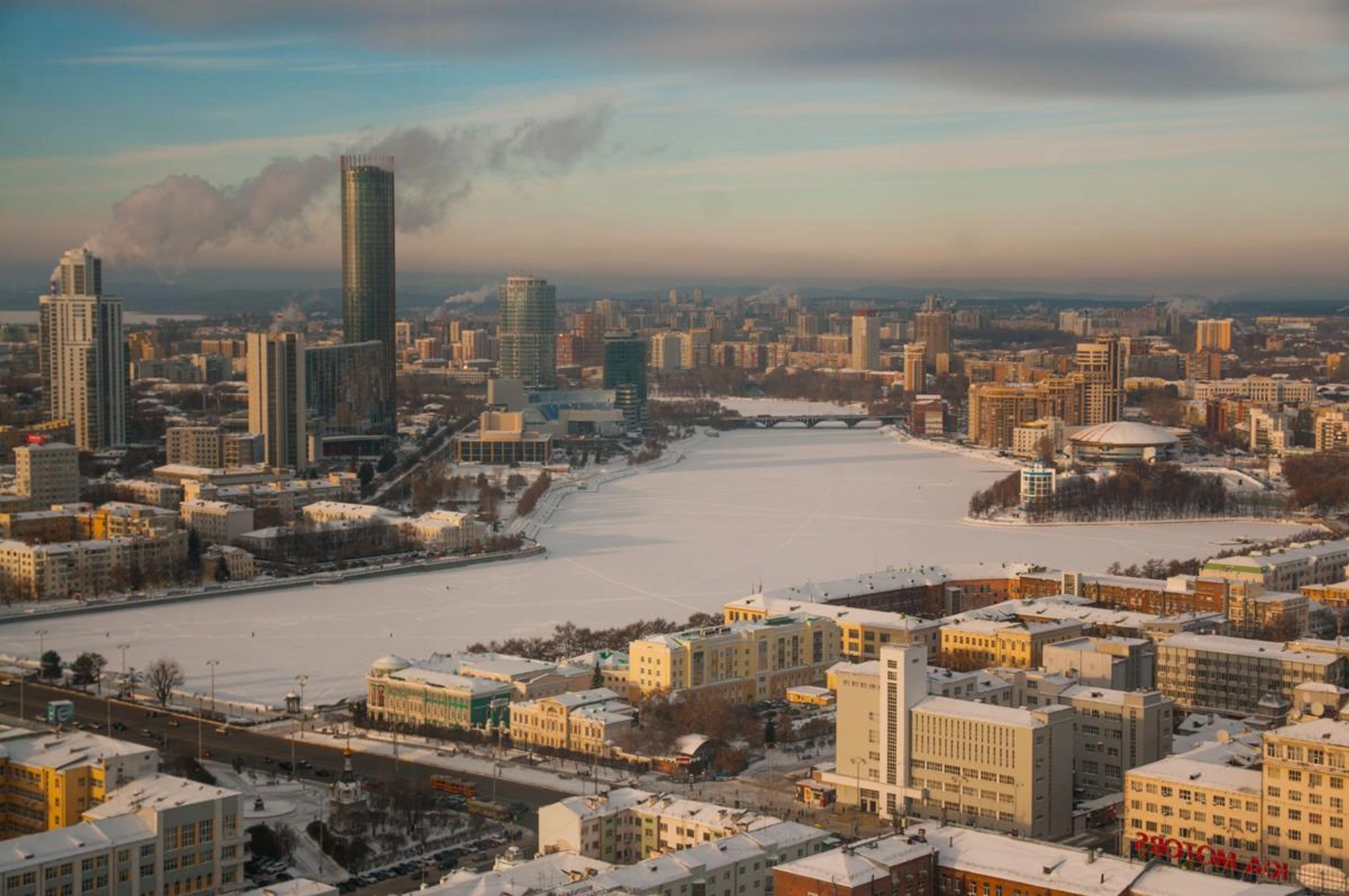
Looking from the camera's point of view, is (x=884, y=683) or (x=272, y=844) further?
(x=884, y=683)

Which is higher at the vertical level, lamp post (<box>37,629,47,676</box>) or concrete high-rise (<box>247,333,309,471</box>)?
concrete high-rise (<box>247,333,309,471</box>)

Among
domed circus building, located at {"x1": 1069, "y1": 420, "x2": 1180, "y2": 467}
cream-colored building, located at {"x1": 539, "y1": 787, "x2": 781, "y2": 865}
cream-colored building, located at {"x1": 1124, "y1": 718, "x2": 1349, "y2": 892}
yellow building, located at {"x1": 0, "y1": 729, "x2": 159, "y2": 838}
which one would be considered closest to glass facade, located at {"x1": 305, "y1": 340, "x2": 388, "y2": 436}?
domed circus building, located at {"x1": 1069, "y1": 420, "x2": 1180, "y2": 467}

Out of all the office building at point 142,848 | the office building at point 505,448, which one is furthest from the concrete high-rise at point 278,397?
the office building at point 142,848

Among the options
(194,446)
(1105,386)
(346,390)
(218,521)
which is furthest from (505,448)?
(1105,386)

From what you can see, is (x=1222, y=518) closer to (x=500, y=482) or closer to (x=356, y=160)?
(x=500, y=482)

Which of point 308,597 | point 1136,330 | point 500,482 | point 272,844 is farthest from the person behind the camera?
point 1136,330

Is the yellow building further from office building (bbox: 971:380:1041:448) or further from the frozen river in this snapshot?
office building (bbox: 971:380:1041:448)

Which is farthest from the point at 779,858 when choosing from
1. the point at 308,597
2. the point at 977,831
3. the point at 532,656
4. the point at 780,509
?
the point at 780,509
